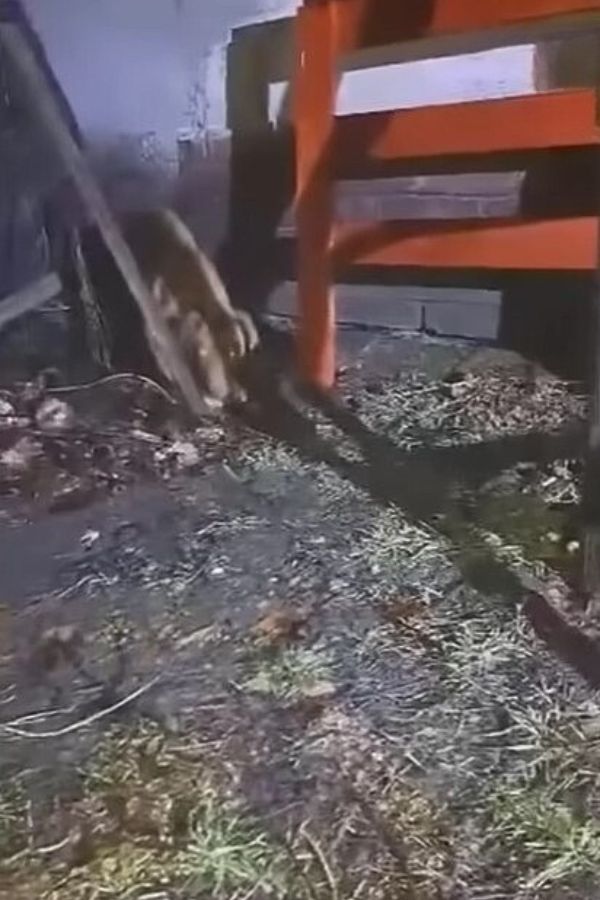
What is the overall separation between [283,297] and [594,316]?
0.38 m

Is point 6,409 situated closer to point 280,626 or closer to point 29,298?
point 29,298

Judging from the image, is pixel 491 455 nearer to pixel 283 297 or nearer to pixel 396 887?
pixel 283 297

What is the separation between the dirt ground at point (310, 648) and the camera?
79 cm

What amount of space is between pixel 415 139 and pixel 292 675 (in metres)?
0.66

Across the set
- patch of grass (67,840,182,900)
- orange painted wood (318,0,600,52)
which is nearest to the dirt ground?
patch of grass (67,840,182,900)

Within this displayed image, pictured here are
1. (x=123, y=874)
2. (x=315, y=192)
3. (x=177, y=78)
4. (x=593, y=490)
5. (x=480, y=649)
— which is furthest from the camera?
(x=315, y=192)

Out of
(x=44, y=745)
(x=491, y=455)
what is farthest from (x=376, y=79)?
(x=44, y=745)

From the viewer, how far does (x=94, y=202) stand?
1.26 meters

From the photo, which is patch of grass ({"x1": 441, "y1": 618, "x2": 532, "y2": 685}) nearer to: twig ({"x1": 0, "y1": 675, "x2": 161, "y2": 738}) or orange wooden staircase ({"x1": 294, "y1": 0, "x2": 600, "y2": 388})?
twig ({"x1": 0, "y1": 675, "x2": 161, "y2": 738})

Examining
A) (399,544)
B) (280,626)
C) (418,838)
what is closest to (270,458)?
(399,544)

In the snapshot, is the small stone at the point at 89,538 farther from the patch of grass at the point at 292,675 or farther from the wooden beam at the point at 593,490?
the wooden beam at the point at 593,490

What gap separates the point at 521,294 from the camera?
1.52 metres

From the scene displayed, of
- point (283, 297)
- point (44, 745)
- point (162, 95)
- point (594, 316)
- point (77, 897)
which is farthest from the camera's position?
point (283, 297)

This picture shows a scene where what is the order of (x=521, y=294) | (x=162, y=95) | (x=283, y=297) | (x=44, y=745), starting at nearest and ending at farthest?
(x=44, y=745), (x=162, y=95), (x=283, y=297), (x=521, y=294)
